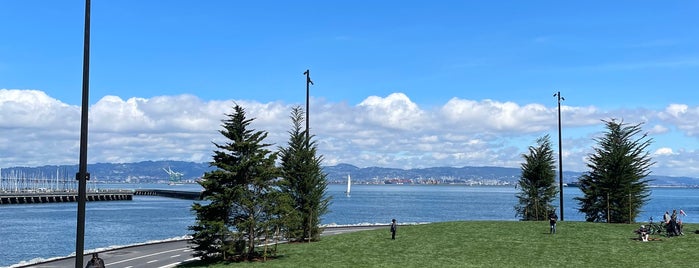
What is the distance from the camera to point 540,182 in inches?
2219

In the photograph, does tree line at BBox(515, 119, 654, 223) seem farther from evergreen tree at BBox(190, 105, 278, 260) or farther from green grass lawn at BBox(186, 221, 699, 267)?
evergreen tree at BBox(190, 105, 278, 260)

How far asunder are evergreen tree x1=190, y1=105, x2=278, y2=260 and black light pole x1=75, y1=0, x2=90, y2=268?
13315 millimetres

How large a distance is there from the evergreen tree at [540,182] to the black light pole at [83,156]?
1726 inches

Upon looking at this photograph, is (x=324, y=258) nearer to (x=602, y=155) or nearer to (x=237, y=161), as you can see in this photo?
(x=237, y=161)

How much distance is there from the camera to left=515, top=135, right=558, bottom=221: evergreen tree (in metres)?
55.9

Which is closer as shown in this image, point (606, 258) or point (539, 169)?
point (606, 258)

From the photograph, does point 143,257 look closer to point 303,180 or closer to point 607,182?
point 303,180

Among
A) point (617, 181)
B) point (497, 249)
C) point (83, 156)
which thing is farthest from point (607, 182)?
point (83, 156)

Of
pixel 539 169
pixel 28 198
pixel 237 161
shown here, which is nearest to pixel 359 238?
pixel 237 161

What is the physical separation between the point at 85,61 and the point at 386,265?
16.5 m

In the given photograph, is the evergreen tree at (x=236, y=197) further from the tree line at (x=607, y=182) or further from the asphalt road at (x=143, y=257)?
the tree line at (x=607, y=182)

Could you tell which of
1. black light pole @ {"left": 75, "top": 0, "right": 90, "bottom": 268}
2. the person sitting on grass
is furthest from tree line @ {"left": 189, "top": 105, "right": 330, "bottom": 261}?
the person sitting on grass

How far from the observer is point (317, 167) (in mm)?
40844

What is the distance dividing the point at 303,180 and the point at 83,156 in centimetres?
2217
